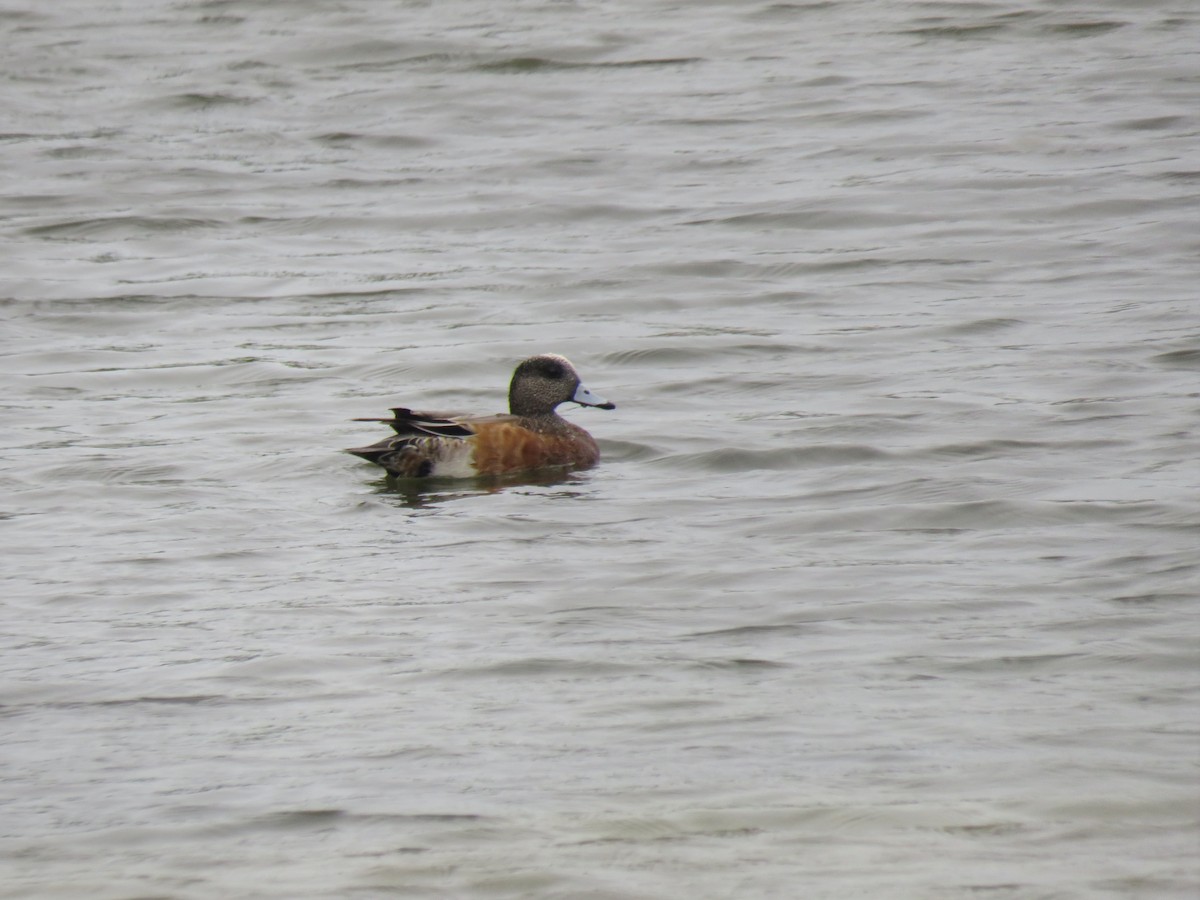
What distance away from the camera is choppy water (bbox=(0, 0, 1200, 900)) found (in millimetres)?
5059

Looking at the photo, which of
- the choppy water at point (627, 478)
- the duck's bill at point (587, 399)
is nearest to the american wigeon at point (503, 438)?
the duck's bill at point (587, 399)

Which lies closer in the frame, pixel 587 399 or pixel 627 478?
pixel 627 478

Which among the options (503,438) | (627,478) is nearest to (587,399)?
(503,438)

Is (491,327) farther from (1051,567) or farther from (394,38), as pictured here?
(394,38)

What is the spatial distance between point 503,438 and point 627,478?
0.66 meters

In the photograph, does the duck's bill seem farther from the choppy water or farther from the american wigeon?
the choppy water

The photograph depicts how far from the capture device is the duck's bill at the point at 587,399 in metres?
9.47

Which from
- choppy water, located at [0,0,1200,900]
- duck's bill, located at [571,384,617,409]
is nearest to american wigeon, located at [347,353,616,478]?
duck's bill, located at [571,384,617,409]

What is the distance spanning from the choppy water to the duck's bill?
22 centimetres

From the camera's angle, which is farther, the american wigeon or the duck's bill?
the duck's bill

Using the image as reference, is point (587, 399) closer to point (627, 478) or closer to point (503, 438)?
point (503, 438)

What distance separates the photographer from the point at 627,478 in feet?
29.2

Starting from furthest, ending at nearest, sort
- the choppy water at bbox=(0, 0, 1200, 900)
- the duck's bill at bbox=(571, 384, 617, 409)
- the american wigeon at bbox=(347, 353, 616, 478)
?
the duck's bill at bbox=(571, 384, 617, 409)
the american wigeon at bbox=(347, 353, 616, 478)
the choppy water at bbox=(0, 0, 1200, 900)

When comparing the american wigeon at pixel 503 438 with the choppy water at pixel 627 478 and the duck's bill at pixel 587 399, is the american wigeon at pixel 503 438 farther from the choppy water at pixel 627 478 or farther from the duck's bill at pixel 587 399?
the choppy water at pixel 627 478
